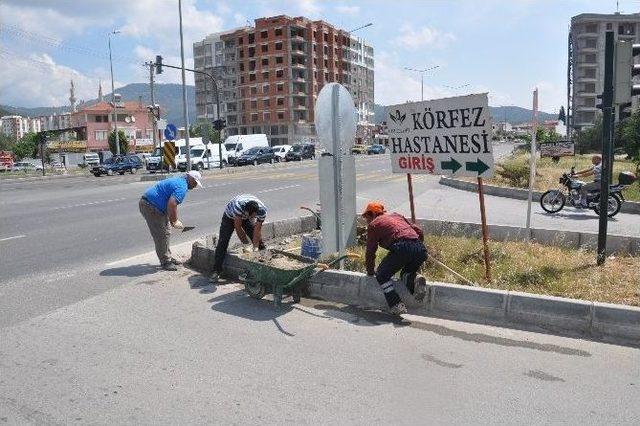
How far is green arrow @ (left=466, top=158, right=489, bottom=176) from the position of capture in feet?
22.1

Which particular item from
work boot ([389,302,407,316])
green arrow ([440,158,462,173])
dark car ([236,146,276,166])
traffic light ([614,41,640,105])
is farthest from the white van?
work boot ([389,302,407,316])

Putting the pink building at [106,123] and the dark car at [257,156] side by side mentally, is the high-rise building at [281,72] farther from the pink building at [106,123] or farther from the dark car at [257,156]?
the dark car at [257,156]

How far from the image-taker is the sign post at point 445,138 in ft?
22.0

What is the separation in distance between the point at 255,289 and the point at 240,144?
152 feet

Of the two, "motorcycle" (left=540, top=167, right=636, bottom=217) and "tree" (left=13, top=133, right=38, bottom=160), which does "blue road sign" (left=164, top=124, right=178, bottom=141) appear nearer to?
"motorcycle" (left=540, top=167, right=636, bottom=217)

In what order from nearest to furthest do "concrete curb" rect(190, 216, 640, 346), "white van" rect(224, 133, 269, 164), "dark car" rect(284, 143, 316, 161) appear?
"concrete curb" rect(190, 216, 640, 346)
"white van" rect(224, 133, 269, 164)
"dark car" rect(284, 143, 316, 161)

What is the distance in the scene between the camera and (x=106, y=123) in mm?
103250

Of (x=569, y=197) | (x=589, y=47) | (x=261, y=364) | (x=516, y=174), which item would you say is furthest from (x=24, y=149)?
(x=261, y=364)

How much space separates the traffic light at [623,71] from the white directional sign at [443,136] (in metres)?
1.74

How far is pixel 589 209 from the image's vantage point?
48.6 feet

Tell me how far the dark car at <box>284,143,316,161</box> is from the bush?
36.4 meters

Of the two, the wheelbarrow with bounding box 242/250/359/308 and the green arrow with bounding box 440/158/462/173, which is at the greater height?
the green arrow with bounding box 440/158/462/173

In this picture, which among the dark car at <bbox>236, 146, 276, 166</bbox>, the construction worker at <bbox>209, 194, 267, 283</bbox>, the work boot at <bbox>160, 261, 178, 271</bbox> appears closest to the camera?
the construction worker at <bbox>209, 194, 267, 283</bbox>

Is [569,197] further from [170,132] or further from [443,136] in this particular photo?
[170,132]
